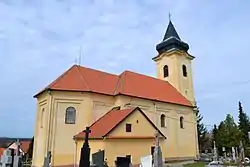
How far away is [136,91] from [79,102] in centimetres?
606

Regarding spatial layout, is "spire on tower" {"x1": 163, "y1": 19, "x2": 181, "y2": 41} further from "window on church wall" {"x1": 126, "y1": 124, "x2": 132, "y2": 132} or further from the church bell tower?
"window on church wall" {"x1": 126, "y1": 124, "x2": 132, "y2": 132}

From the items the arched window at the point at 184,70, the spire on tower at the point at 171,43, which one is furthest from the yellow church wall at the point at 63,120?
the arched window at the point at 184,70

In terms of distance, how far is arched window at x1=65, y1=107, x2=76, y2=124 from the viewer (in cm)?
2280

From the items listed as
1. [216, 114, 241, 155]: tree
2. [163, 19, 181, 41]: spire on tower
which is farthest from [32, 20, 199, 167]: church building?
[216, 114, 241, 155]: tree

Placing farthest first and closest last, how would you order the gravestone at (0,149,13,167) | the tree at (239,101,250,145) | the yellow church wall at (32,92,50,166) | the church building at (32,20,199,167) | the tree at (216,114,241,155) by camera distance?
the tree at (239,101,250,145), the tree at (216,114,241,155), the yellow church wall at (32,92,50,166), the church building at (32,20,199,167), the gravestone at (0,149,13,167)

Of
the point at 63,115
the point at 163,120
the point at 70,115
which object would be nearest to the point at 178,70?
the point at 163,120

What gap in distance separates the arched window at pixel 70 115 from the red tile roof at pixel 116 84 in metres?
1.72

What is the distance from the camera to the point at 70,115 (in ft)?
75.5

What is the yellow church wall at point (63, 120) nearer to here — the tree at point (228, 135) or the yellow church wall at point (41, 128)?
the yellow church wall at point (41, 128)

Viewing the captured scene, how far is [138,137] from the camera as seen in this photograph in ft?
68.7

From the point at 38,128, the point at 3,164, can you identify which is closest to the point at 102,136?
the point at 38,128

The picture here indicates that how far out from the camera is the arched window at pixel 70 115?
22.8m

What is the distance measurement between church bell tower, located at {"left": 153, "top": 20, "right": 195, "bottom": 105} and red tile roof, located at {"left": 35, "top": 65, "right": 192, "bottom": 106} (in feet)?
5.67

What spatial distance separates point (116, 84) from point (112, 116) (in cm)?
509
